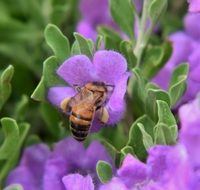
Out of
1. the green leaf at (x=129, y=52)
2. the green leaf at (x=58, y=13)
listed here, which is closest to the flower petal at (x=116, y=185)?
the green leaf at (x=129, y=52)

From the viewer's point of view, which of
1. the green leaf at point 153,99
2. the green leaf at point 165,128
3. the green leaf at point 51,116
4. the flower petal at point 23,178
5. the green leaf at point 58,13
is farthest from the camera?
the green leaf at point 58,13

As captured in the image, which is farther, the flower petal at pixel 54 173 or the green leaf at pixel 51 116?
the green leaf at pixel 51 116

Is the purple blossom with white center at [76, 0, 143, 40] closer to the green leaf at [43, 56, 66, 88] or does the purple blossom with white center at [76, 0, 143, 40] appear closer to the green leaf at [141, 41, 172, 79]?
the green leaf at [141, 41, 172, 79]

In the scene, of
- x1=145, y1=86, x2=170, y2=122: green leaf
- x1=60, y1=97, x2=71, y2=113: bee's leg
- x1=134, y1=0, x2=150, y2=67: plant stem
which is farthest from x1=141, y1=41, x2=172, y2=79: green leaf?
x1=60, y1=97, x2=71, y2=113: bee's leg

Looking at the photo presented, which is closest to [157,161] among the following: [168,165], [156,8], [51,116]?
[168,165]

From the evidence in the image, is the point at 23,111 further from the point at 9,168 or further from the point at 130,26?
the point at 130,26

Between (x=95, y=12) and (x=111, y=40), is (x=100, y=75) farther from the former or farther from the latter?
(x=95, y=12)

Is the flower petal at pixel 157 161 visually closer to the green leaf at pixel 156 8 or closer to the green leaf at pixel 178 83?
the green leaf at pixel 178 83
